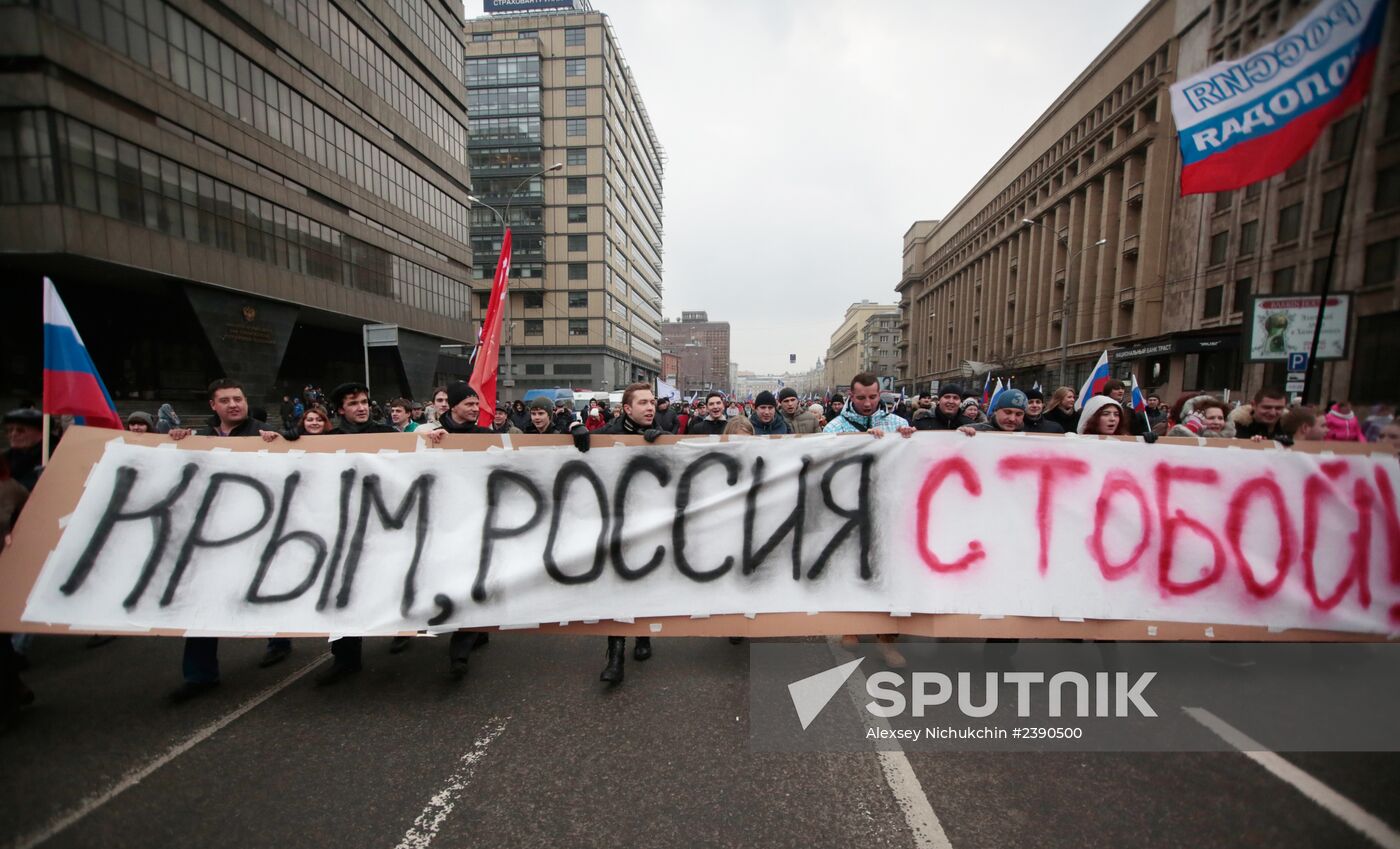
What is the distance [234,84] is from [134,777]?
26.1 m

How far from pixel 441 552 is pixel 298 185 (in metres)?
26.9

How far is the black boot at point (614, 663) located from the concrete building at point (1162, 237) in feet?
18.0

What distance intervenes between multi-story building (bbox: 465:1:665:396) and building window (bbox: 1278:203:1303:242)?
4716 centimetres

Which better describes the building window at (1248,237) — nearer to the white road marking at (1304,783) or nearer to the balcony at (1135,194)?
the balcony at (1135,194)

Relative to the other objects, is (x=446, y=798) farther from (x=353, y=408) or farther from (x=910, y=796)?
(x=353, y=408)

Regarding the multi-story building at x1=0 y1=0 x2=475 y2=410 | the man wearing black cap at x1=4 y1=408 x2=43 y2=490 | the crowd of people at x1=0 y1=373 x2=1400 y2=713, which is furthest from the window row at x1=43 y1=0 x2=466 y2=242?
the man wearing black cap at x1=4 y1=408 x2=43 y2=490

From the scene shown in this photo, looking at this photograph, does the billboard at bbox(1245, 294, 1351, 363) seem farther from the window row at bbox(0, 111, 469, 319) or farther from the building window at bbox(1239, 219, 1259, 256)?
the window row at bbox(0, 111, 469, 319)

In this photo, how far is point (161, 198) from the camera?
17.7 m

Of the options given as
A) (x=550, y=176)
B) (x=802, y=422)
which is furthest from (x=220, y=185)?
(x=550, y=176)

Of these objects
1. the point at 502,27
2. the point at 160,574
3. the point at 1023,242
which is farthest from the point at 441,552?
the point at 502,27

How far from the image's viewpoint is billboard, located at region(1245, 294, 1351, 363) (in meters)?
8.69

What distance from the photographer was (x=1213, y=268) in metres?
27.7

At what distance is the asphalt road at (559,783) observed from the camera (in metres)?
2.29

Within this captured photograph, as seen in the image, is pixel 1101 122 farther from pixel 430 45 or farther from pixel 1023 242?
pixel 430 45
